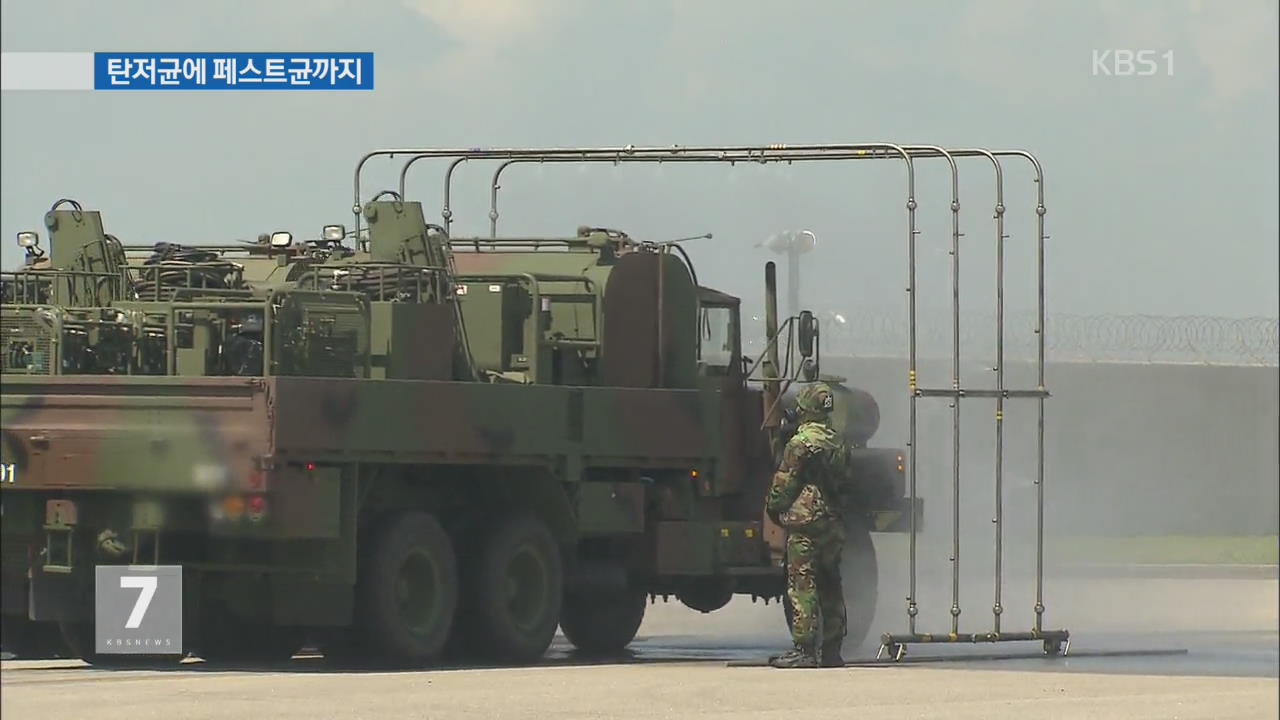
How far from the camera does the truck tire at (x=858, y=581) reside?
22.4 m

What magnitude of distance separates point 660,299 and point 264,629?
396cm

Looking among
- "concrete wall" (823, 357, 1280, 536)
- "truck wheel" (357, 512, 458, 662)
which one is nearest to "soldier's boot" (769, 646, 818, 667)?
"truck wheel" (357, 512, 458, 662)

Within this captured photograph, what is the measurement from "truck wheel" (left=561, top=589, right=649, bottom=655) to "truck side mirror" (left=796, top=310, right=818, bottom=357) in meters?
2.22

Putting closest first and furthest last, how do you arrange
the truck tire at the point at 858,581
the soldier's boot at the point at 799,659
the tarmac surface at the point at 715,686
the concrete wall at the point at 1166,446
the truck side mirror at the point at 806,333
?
the tarmac surface at the point at 715,686 < the soldier's boot at the point at 799,659 < the truck side mirror at the point at 806,333 < the truck tire at the point at 858,581 < the concrete wall at the point at 1166,446

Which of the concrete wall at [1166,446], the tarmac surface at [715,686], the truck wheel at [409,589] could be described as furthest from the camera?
the concrete wall at [1166,446]

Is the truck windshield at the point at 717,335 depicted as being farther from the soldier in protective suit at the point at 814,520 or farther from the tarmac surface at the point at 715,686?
the soldier in protective suit at the point at 814,520

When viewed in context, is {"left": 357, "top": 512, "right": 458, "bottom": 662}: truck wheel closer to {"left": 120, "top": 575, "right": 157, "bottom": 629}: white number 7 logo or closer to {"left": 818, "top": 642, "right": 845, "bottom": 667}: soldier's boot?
{"left": 120, "top": 575, "right": 157, "bottom": 629}: white number 7 logo

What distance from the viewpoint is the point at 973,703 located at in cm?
1531

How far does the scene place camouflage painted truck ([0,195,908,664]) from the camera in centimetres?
1786

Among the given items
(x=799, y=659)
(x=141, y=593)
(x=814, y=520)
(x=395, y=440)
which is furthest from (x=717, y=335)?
(x=141, y=593)

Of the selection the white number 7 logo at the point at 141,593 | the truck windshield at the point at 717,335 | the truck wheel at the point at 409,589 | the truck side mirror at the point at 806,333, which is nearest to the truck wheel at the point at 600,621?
the truck windshield at the point at 717,335

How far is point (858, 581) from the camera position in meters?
22.4

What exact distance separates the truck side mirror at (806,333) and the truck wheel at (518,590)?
99.8 inches

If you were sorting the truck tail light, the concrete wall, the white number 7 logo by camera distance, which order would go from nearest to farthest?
1. the white number 7 logo
2. the truck tail light
3. the concrete wall
